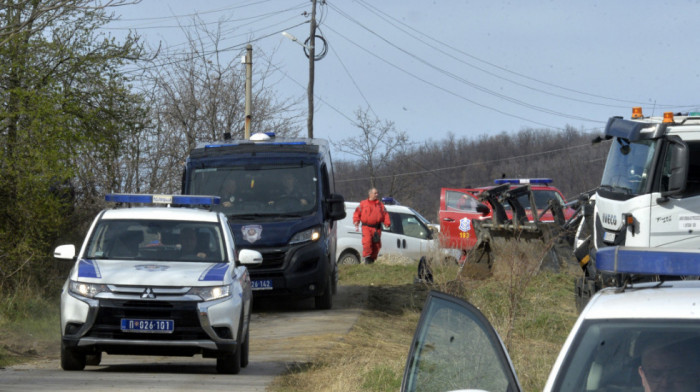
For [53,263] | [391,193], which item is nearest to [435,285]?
[53,263]

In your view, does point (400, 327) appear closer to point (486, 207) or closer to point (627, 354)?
point (486, 207)

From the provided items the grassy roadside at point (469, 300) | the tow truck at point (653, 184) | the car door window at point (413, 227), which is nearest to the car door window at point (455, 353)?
the grassy roadside at point (469, 300)

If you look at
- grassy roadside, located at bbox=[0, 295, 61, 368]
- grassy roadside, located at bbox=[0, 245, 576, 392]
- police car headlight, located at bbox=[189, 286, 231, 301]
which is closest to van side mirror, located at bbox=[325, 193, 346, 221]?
grassy roadside, located at bbox=[0, 245, 576, 392]

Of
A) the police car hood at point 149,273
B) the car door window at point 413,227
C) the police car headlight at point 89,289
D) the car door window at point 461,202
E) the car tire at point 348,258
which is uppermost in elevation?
the car door window at point 461,202

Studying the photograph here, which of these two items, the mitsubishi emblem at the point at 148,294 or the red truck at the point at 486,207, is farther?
the red truck at the point at 486,207

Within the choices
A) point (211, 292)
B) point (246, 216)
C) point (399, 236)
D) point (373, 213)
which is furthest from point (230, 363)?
point (399, 236)

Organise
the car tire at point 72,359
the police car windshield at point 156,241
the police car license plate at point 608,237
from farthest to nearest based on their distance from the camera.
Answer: the police car license plate at point 608,237, the police car windshield at point 156,241, the car tire at point 72,359

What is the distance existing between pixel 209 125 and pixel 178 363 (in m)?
23.9

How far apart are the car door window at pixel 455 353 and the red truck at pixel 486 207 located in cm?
1182

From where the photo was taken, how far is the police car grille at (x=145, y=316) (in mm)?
9789

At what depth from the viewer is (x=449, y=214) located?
25.0m

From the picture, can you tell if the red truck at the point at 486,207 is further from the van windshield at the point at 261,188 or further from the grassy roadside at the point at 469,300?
the van windshield at the point at 261,188

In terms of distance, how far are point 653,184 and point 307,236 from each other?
19.6ft

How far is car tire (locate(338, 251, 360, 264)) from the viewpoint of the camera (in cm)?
2739
